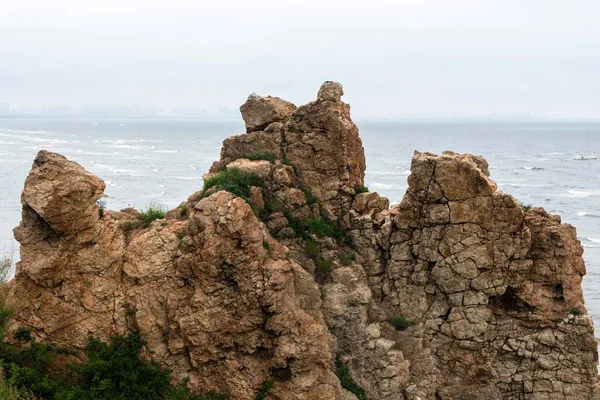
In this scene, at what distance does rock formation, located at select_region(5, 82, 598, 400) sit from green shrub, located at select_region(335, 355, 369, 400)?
0.13 m

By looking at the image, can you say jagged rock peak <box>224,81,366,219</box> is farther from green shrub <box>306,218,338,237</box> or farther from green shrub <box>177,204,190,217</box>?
green shrub <box>177,204,190,217</box>

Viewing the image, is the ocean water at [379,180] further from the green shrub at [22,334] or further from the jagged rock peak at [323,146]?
the green shrub at [22,334]

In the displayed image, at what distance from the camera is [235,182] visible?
20.2 metres

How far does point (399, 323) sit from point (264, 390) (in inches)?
208

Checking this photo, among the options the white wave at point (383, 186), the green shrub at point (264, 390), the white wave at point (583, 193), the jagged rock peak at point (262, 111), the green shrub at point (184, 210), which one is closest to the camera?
the green shrub at point (264, 390)

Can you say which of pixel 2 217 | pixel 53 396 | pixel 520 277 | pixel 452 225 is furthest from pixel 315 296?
pixel 2 217

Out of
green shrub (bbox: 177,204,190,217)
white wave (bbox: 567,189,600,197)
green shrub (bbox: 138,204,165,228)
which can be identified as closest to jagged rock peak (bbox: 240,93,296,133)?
green shrub (bbox: 177,204,190,217)

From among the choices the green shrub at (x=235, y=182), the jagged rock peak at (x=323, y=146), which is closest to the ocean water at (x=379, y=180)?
the jagged rock peak at (x=323, y=146)

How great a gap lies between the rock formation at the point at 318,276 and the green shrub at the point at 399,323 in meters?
0.07

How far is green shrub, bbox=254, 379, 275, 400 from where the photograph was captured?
17891 mm

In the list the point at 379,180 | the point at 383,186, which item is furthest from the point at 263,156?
the point at 379,180

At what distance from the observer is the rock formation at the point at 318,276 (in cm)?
1797

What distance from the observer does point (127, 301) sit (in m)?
18.4

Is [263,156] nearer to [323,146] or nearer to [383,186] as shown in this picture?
[323,146]
